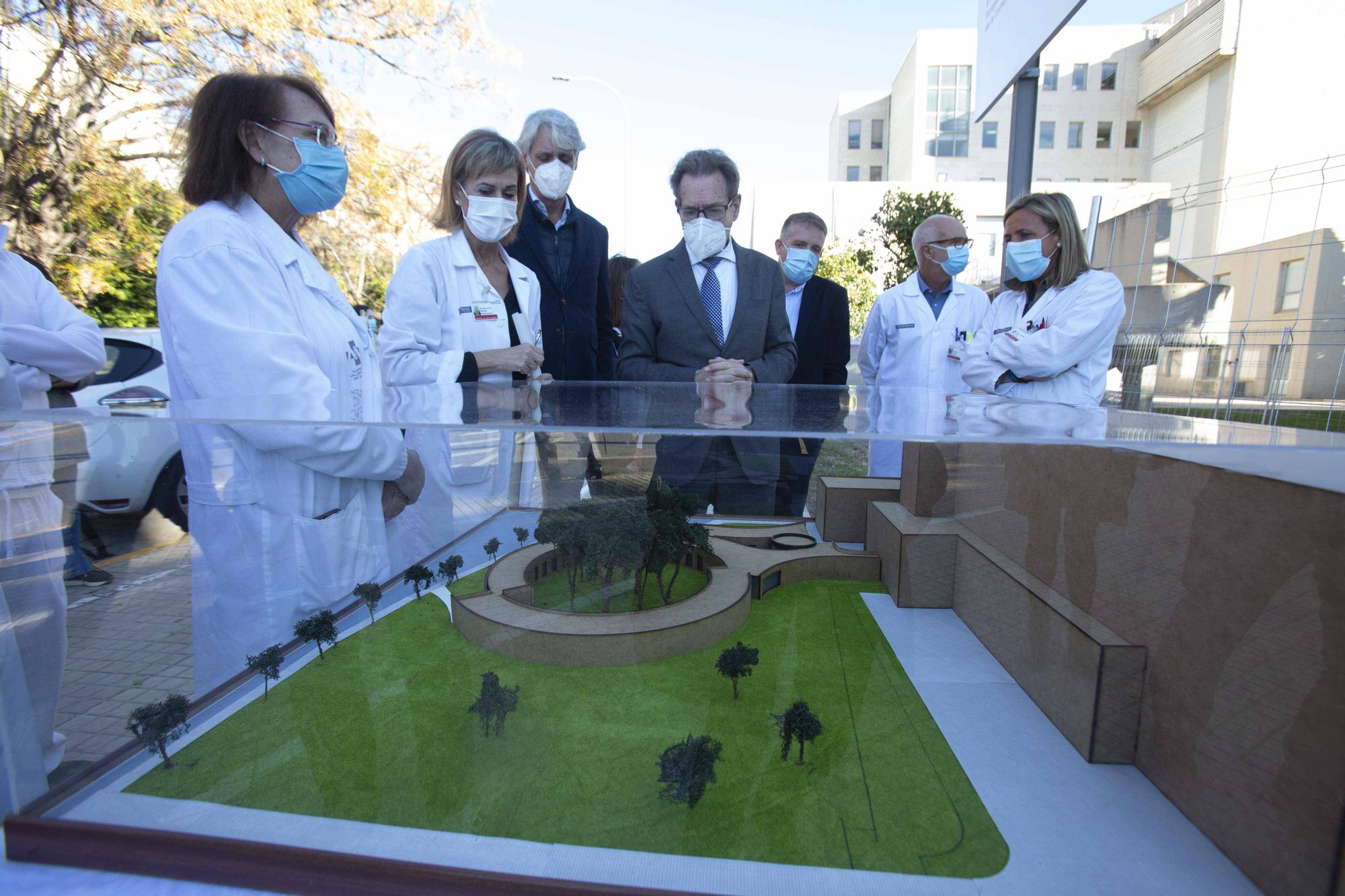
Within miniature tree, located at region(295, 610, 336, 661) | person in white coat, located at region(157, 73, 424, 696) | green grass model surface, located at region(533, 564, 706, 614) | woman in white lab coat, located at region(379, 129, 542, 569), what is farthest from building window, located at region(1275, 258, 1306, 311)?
miniature tree, located at region(295, 610, 336, 661)

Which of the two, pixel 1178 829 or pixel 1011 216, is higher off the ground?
A: pixel 1011 216

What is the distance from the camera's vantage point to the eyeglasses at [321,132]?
6.13ft

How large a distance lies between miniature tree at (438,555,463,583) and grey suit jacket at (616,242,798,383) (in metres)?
1.63

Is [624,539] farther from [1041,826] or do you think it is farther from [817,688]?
[1041,826]

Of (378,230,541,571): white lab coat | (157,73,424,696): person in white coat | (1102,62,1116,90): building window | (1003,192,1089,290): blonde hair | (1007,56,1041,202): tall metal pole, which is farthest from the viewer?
(1102,62,1116,90): building window

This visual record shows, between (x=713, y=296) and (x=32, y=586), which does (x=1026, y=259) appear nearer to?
(x=713, y=296)

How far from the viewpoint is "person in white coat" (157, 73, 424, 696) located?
4.25 ft

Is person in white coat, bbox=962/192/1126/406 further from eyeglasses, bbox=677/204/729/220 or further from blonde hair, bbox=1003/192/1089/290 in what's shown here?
eyeglasses, bbox=677/204/729/220

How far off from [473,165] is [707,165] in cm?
95

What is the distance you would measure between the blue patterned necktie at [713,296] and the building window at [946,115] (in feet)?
98.0

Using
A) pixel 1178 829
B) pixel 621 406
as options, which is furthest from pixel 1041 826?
pixel 621 406

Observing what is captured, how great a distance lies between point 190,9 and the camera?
11.1 meters

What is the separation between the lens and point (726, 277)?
3.02 m

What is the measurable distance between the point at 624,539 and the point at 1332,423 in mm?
6307
